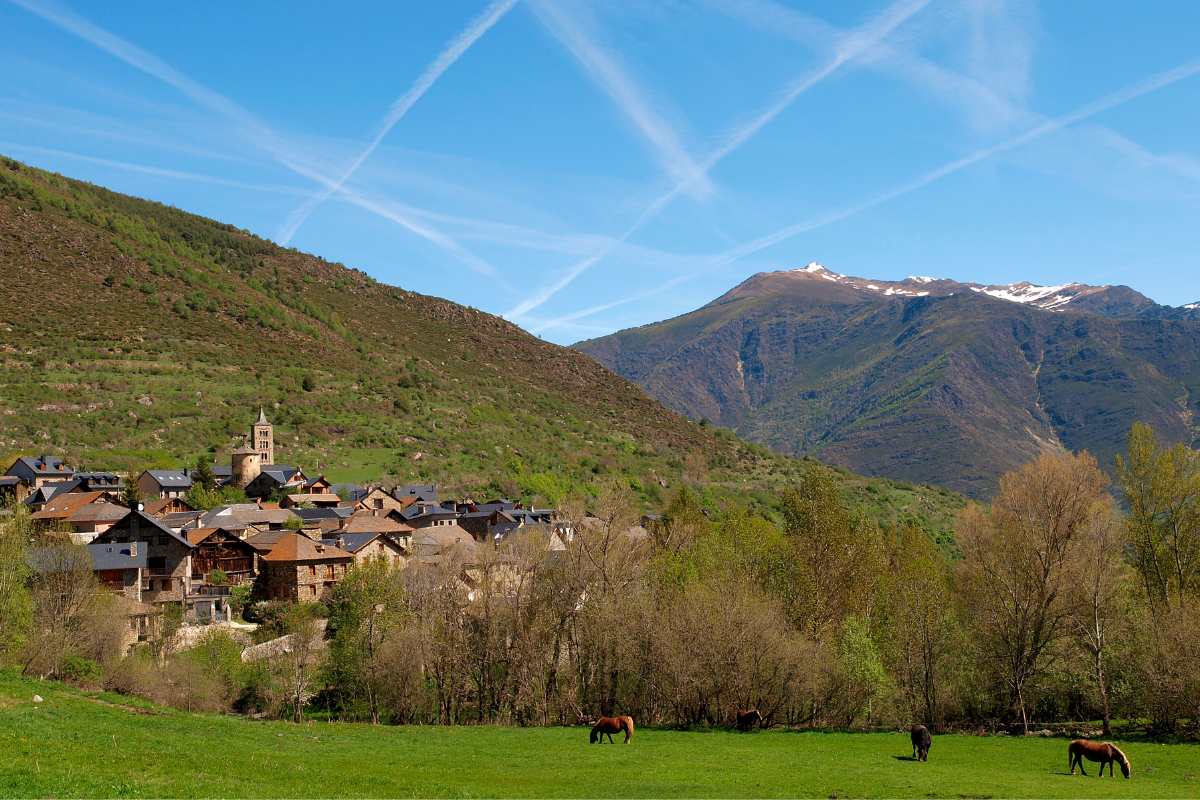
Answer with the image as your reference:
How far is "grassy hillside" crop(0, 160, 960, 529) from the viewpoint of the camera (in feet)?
286

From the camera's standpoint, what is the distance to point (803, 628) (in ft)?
134

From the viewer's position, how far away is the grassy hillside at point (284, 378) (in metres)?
87.1

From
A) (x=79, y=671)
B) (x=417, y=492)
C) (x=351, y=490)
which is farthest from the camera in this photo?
(x=417, y=492)

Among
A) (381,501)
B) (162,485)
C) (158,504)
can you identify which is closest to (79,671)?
(158,504)

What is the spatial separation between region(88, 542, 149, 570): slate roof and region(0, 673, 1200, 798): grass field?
20.3 m

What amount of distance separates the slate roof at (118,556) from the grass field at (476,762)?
20.3m

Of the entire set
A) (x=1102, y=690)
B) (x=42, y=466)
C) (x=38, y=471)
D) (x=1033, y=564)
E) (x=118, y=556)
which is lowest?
(x=1102, y=690)

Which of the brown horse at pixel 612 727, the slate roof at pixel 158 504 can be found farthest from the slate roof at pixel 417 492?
the brown horse at pixel 612 727

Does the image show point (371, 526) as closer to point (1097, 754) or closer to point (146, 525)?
point (146, 525)

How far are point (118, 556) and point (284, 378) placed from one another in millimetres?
57708

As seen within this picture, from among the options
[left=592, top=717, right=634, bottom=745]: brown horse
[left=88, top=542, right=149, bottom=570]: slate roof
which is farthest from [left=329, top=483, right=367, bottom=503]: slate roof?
[left=592, top=717, right=634, bottom=745]: brown horse

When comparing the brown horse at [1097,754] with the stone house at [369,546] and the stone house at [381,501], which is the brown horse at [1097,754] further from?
the stone house at [381,501]

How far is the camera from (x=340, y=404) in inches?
4117

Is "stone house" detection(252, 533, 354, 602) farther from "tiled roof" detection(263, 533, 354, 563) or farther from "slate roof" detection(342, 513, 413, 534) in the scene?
"slate roof" detection(342, 513, 413, 534)
